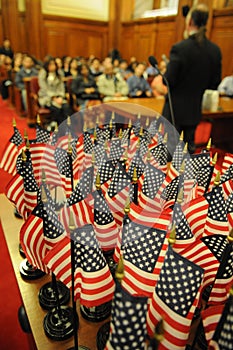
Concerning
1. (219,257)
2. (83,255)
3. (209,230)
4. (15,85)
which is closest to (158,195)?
(209,230)

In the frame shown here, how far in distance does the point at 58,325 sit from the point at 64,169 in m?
0.83

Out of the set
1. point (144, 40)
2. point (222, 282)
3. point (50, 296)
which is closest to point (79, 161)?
point (50, 296)

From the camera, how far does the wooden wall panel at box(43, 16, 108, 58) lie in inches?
421

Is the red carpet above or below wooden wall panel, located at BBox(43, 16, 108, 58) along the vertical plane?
below

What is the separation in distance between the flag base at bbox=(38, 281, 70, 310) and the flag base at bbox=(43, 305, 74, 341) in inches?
1.2

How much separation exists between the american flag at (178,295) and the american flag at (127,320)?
0.40ft

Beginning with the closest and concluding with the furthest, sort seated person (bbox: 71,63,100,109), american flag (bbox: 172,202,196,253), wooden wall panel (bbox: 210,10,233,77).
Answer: american flag (bbox: 172,202,196,253)
seated person (bbox: 71,63,100,109)
wooden wall panel (bbox: 210,10,233,77)

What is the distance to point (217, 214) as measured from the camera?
1104 mm

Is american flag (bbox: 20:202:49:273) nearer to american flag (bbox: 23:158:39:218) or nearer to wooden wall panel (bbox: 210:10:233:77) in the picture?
american flag (bbox: 23:158:39:218)

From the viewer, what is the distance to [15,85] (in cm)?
666

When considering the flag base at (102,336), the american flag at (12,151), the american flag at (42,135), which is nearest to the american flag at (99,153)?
the american flag at (42,135)

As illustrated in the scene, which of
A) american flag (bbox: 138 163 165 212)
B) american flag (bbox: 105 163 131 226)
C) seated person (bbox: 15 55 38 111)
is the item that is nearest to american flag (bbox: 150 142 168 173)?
american flag (bbox: 138 163 165 212)

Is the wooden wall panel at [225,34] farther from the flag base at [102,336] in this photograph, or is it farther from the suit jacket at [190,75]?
the flag base at [102,336]

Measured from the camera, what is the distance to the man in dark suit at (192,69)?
91.1 inches
